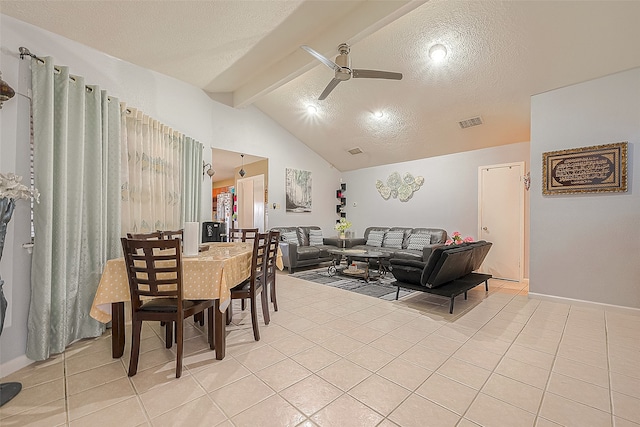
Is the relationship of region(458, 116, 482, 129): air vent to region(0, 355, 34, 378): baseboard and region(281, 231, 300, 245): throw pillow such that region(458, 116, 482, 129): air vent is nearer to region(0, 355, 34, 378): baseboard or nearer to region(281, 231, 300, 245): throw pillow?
region(281, 231, 300, 245): throw pillow

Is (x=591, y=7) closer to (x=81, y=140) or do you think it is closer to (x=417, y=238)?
(x=417, y=238)

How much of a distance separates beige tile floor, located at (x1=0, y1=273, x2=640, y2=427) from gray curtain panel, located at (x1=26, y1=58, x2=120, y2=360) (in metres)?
0.30

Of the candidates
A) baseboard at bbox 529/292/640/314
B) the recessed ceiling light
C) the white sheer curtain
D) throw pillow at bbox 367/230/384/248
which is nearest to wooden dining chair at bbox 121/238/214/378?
the white sheer curtain

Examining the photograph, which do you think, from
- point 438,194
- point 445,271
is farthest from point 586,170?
point 438,194

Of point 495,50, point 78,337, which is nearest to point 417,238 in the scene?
point 495,50

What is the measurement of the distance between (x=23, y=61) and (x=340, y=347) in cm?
357

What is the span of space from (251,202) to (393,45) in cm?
481

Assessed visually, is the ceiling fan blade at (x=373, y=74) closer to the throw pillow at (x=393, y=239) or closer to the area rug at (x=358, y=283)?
the area rug at (x=358, y=283)

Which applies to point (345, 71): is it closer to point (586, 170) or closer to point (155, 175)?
point (155, 175)

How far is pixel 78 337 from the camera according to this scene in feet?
8.23

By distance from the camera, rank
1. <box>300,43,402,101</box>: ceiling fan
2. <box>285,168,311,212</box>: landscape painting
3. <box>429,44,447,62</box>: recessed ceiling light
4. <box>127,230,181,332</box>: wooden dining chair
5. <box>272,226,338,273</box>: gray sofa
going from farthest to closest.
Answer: <box>285,168,311,212</box>: landscape painting → <box>272,226,338,273</box>: gray sofa → <box>429,44,447,62</box>: recessed ceiling light → <box>300,43,402,101</box>: ceiling fan → <box>127,230,181,332</box>: wooden dining chair

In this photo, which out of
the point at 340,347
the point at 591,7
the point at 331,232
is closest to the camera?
the point at 340,347

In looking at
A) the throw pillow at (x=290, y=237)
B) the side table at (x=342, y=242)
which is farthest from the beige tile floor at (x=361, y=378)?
the side table at (x=342, y=242)

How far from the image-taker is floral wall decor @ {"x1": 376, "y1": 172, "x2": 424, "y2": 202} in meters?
6.53
